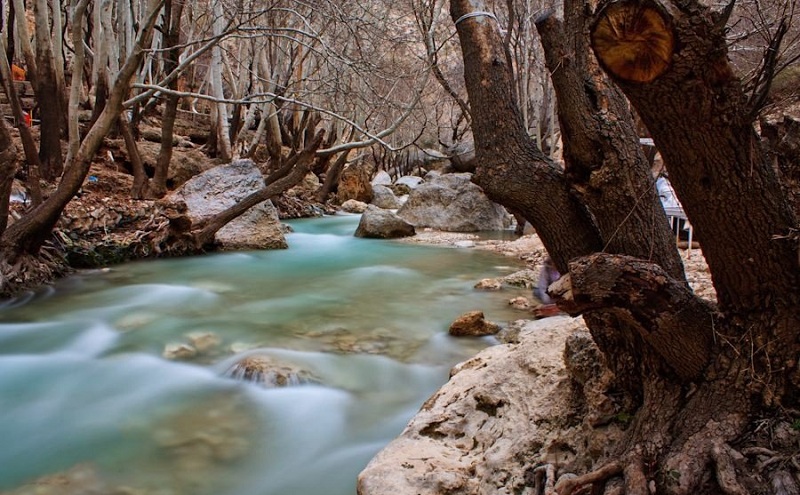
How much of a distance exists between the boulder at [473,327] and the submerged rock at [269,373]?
5.52 ft

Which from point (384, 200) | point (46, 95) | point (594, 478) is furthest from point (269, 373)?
point (384, 200)

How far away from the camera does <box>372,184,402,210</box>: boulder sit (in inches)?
855

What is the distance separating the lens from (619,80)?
1687 mm

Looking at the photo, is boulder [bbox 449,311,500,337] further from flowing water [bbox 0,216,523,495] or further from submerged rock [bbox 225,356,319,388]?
submerged rock [bbox 225,356,319,388]

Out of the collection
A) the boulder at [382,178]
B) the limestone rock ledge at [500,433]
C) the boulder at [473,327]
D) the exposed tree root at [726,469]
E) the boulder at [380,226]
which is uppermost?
the boulder at [382,178]

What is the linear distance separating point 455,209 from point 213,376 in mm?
11060

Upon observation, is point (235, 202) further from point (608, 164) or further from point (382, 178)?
point (382, 178)

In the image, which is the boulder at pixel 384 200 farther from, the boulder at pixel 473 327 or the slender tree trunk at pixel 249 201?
the boulder at pixel 473 327

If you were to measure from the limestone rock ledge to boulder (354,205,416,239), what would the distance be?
33.2 ft

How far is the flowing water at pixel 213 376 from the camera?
3.52 metres

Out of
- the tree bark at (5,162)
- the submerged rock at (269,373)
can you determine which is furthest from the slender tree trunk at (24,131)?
the submerged rock at (269,373)

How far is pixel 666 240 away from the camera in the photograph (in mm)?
2248

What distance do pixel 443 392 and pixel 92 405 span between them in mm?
2868

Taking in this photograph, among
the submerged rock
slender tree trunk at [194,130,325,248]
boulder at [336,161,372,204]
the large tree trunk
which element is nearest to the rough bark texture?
the large tree trunk
